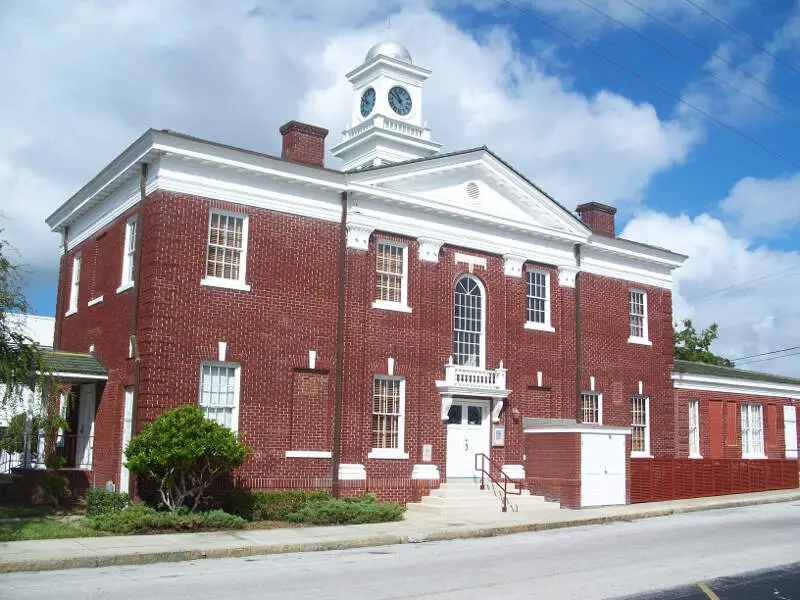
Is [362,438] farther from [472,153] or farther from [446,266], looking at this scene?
[472,153]

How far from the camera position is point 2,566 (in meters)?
13.9

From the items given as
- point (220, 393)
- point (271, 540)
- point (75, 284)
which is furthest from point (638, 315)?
point (75, 284)

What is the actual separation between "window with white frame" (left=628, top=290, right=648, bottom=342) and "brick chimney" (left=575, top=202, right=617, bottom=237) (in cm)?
251

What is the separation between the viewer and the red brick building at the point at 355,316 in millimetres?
22109

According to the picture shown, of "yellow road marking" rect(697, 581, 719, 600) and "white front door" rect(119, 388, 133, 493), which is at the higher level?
"white front door" rect(119, 388, 133, 493)

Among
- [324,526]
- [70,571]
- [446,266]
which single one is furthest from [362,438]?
[70,571]

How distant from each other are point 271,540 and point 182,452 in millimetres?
3032

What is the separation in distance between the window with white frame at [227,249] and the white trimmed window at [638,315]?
15626 mm

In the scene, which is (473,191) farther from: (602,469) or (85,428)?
(85,428)

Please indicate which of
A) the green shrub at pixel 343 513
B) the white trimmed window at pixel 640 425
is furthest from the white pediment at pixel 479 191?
the green shrub at pixel 343 513

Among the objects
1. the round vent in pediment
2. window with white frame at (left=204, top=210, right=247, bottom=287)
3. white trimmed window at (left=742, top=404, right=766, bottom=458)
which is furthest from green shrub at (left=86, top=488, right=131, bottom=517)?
white trimmed window at (left=742, top=404, right=766, bottom=458)

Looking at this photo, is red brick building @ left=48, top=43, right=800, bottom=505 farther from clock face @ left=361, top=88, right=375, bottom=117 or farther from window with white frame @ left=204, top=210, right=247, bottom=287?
clock face @ left=361, top=88, right=375, bottom=117

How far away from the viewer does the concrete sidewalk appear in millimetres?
14859

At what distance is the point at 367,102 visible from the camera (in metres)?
39.8
